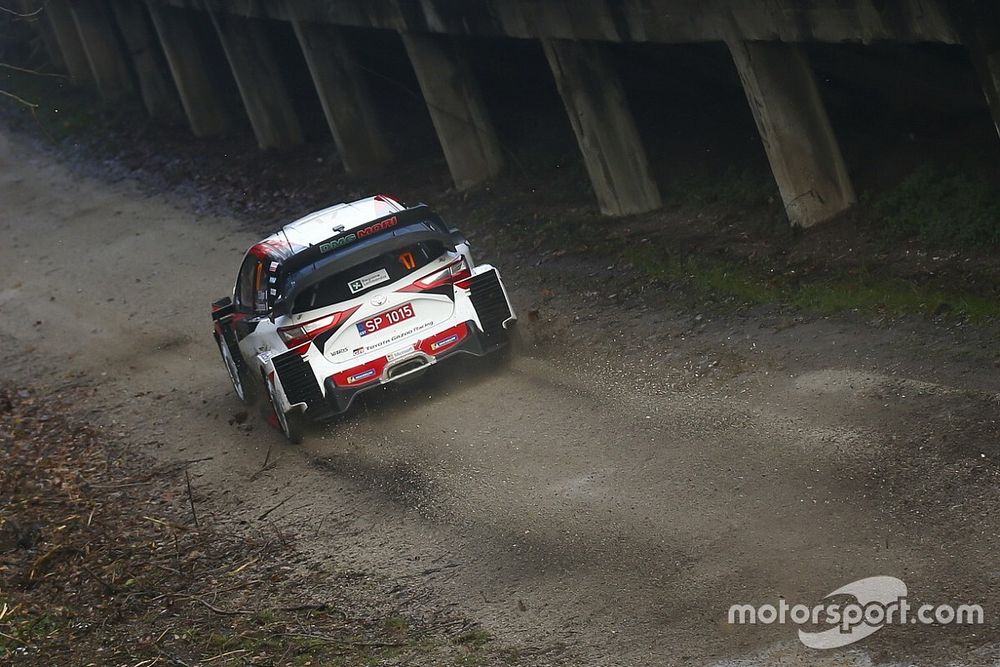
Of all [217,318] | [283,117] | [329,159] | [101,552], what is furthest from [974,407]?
[283,117]

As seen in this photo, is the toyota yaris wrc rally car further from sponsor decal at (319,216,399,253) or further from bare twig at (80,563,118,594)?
bare twig at (80,563,118,594)

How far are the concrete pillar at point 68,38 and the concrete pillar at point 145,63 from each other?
3.83 metres

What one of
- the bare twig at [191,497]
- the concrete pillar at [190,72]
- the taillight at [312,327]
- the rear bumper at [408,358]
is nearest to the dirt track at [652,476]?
the bare twig at [191,497]

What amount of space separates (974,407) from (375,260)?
5121 millimetres

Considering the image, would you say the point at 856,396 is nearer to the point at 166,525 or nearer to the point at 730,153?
the point at 166,525

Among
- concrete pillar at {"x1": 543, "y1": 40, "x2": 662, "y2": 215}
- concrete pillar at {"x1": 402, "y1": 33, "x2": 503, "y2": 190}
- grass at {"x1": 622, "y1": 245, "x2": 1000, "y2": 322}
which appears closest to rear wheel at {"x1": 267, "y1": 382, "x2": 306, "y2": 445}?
grass at {"x1": 622, "y1": 245, "x2": 1000, "y2": 322}

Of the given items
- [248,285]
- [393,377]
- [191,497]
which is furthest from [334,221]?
[191,497]

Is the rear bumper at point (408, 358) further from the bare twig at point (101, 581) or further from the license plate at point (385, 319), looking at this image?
the bare twig at point (101, 581)

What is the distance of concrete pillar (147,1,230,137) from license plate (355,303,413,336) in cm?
1708

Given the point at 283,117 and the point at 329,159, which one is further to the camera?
the point at 283,117

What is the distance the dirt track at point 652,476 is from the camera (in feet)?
21.7

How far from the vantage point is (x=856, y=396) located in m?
8.91

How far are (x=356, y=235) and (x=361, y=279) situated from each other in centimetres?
40

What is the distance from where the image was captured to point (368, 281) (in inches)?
422
